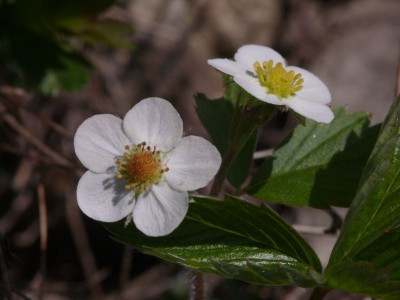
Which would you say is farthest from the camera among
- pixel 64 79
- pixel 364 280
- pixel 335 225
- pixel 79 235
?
pixel 79 235

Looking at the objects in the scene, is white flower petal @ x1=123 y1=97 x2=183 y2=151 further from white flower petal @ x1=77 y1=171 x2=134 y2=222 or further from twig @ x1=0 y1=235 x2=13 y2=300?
twig @ x1=0 y1=235 x2=13 y2=300

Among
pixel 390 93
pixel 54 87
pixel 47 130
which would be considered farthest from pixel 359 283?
pixel 390 93

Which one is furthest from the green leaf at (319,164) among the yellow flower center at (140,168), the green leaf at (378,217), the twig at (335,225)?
the twig at (335,225)

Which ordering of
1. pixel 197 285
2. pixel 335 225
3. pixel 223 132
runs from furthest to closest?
→ pixel 335 225 → pixel 223 132 → pixel 197 285

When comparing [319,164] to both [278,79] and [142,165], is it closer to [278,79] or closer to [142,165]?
[278,79]

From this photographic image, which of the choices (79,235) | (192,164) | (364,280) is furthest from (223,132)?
(79,235)

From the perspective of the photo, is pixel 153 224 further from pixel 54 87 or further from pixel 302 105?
pixel 54 87

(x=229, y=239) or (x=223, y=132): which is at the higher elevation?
(x=223, y=132)

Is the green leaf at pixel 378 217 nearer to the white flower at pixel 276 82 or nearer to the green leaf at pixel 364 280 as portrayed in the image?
the green leaf at pixel 364 280
